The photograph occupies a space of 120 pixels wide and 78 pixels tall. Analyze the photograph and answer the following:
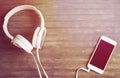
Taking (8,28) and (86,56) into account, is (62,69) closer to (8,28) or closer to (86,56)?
(86,56)

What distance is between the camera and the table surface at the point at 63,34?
0.94 m

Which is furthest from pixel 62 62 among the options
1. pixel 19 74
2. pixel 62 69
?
pixel 19 74

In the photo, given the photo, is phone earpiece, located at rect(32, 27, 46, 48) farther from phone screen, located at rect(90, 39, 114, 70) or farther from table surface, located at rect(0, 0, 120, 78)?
phone screen, located at rect(90, 39, 114, 70)

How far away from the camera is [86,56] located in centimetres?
95

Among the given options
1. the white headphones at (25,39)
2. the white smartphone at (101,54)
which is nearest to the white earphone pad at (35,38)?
the white headphones at (25,39)

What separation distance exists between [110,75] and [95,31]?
140 mm

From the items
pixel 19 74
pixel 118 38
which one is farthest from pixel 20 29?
pixel 118 38

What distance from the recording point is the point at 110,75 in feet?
3.03

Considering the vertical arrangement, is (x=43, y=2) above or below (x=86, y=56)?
above

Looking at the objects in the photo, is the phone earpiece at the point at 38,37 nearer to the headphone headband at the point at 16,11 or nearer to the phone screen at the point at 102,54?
the headphone headband at the point at 16,11

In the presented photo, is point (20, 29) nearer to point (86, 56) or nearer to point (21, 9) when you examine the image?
point (21, 9)

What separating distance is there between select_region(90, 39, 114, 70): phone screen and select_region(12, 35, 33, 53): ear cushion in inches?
7.4

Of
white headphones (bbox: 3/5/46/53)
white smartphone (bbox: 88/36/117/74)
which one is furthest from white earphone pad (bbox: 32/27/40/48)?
white smartphone (bbox: 88/36/117/74)

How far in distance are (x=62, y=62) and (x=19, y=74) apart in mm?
128
